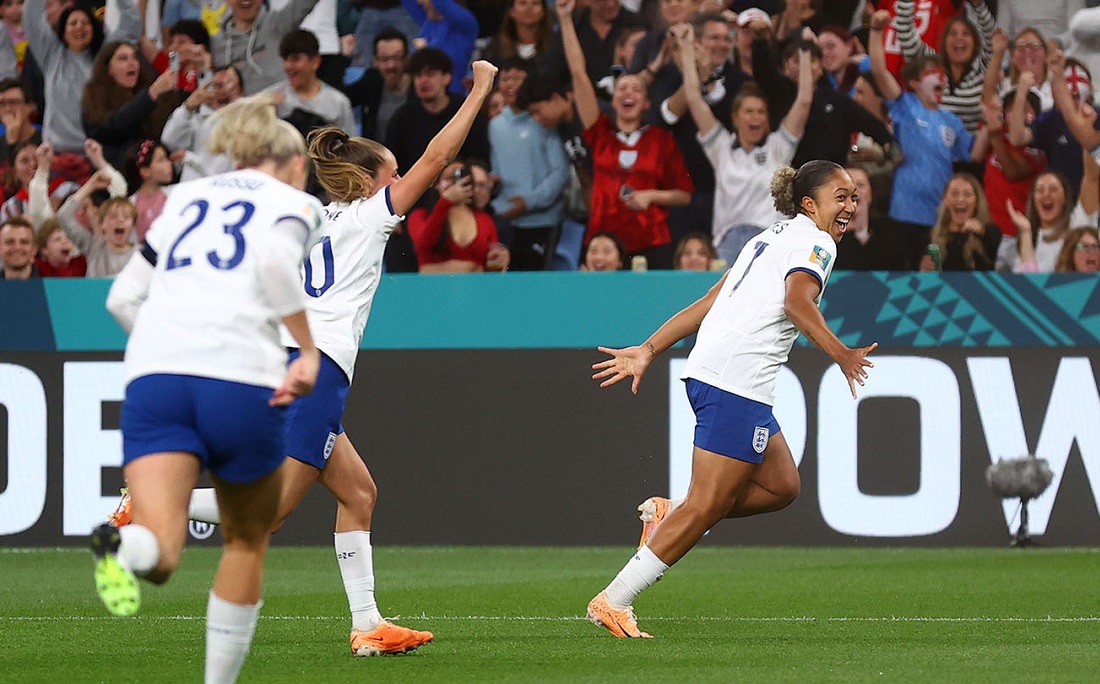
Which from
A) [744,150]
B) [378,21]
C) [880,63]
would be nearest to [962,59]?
[880,63]

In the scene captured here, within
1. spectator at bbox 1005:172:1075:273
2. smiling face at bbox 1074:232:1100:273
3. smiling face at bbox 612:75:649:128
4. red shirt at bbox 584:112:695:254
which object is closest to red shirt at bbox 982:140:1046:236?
spectator at bbox 1005:172:1075:273

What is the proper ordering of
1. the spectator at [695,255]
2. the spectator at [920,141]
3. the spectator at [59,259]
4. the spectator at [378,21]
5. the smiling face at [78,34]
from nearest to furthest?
the spectator at [695,255] < the spectator at [920,141] < the spectator at [59,259] < the spectator at [378,21] < the smiling face at [78,34]

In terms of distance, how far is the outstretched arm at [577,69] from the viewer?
1374 cm

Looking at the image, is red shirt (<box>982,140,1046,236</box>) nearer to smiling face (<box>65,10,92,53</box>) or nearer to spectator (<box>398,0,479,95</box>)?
spectator (<box>398,0,479,95</box>)

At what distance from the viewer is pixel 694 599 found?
9.36 meters

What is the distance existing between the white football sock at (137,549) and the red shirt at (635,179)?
881cm

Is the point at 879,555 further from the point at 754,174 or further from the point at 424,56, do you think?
the point at 424,56

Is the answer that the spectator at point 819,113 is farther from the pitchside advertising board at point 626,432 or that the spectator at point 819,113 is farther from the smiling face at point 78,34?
the smiling face at point 78,34

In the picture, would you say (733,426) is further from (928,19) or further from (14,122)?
(14,122)

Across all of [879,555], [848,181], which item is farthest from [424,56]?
[848,181]

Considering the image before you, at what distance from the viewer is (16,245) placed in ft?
43.8

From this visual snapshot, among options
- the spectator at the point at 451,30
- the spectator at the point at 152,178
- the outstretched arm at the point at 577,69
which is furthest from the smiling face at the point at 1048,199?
the spectator at the point at 152,178

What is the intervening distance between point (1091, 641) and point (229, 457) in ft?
13.7

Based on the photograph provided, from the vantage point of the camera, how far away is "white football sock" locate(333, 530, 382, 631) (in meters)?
7.12
